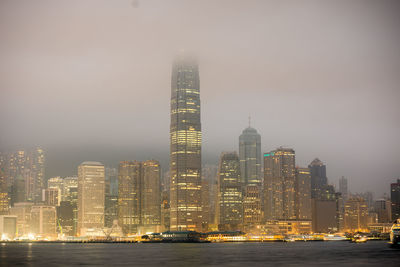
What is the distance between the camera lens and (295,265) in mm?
145250

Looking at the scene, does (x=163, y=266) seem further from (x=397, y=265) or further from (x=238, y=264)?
(x=397, y=265)

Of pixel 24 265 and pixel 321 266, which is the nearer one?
pixel 321 266

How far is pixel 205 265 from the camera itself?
5822 inches

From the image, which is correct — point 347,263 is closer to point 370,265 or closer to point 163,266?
point 370,265

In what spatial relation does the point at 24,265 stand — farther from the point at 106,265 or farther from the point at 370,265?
the point at 370,265

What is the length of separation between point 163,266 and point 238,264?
63.4ft

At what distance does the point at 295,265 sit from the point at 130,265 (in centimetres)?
3790

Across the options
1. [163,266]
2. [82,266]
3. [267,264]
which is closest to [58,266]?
[82,266]

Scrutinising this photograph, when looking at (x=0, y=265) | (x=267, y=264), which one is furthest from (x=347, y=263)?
(x=0, y=265)

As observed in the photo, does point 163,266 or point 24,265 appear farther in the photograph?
point 24,265

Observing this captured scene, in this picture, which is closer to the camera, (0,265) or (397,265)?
(397,265)

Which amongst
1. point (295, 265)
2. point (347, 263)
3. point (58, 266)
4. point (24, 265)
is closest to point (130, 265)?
point (58, 266)

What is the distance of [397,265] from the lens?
5536 inches

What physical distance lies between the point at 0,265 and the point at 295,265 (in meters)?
69.9
